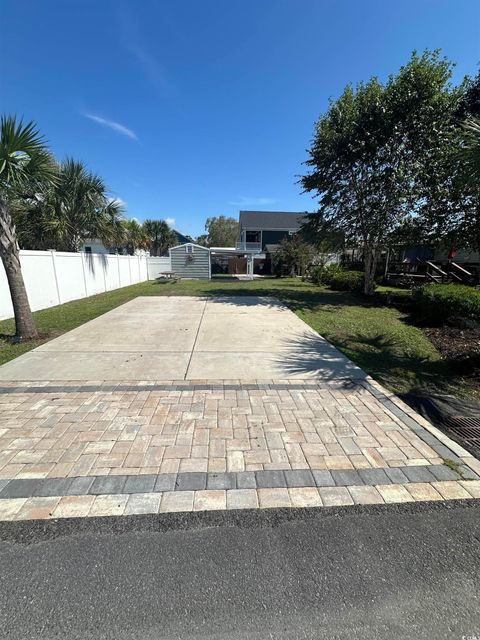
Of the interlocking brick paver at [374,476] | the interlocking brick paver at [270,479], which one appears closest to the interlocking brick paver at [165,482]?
the interlocking brick paver at [270,479]

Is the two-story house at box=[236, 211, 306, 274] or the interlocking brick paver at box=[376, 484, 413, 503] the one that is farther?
the two-story house at box=[236, 211, 306, 274]

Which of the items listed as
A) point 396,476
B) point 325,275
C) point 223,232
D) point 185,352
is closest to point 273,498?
point 396,476

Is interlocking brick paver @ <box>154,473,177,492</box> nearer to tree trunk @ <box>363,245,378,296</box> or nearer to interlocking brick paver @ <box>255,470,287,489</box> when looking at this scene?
interlocking brick paver @ <box>255,470,287,489</box>

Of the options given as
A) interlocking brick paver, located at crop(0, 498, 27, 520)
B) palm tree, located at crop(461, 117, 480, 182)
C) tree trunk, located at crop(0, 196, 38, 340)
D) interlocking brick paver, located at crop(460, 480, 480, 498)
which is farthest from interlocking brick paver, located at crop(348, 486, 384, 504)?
tree trunk, located at crop(0, 196, 38, 340)

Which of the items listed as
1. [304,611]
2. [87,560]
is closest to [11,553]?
[87,560]

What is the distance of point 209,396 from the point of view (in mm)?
3789

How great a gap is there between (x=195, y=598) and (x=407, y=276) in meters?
18.5

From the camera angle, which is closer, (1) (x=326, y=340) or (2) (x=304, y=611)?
(2) (x=304, y=611)

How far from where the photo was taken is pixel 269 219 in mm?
34844

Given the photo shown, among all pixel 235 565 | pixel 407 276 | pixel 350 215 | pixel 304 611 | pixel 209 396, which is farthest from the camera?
pixel 407 276

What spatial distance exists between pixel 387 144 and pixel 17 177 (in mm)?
10594

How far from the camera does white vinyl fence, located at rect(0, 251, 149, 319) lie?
8922mm

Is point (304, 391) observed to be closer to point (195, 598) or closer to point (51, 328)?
point (195, 598)

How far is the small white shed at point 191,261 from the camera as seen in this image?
77.4 feet
